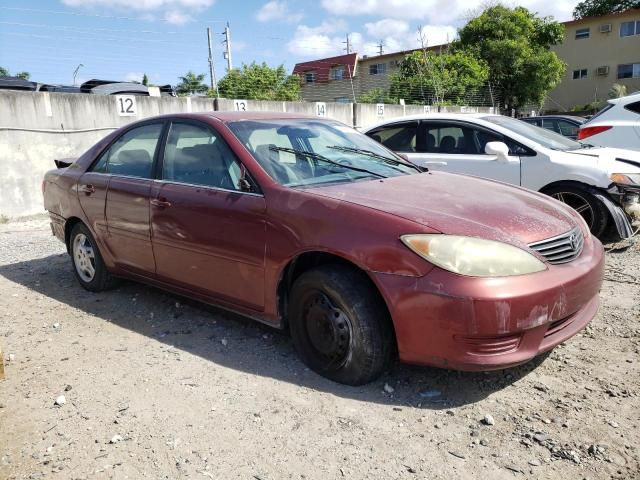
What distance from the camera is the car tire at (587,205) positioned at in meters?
5.49

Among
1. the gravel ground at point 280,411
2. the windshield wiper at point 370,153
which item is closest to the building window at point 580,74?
the gravel ground at point 280,411

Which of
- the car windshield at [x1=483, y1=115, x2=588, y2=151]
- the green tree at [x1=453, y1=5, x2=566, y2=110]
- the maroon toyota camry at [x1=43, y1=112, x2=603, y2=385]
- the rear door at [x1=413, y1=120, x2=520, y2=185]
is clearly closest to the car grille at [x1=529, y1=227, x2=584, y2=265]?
the maroon toyota camry at [x1=43, y1=112, x2=603, y2=385]

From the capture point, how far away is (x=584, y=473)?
2.26 m

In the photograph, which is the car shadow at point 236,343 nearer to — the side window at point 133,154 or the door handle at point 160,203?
the door handle at point 160,203

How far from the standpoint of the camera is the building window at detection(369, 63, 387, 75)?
44.6m

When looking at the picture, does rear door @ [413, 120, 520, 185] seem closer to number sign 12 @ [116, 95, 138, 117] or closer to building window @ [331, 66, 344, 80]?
number sign 12 @ [116, 95, 138, 117]

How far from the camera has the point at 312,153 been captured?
12.0 feet

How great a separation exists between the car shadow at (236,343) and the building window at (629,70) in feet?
139

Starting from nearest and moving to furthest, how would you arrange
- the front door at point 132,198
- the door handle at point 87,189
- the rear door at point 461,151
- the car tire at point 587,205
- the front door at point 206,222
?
the front door at point 206,222, the front door at point 132,198, the door handle at point 87,189, the car tire at point 587,205, the rear door at point 461,151

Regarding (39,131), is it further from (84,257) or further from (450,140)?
(450,140)

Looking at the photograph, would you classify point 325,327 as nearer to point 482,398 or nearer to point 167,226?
point 482,398

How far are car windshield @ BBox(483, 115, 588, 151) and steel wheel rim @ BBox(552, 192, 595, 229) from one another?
624 mm

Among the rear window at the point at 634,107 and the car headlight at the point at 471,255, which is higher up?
the rear window at the point at 634,107

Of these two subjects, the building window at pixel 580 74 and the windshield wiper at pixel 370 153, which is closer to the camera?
the windshield wiper at pixel 370 153
